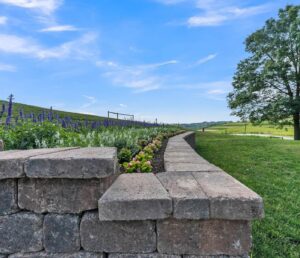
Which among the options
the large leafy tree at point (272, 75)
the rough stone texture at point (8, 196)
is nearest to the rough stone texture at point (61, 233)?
the rough stone texture at point (8, 196)

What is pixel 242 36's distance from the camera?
18844 mm

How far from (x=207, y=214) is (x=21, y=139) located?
2339mm

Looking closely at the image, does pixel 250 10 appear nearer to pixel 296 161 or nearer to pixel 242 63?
pixel 296 161

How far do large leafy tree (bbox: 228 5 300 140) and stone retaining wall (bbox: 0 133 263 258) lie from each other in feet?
53.7

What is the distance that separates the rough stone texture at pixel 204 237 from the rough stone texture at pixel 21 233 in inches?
26.5

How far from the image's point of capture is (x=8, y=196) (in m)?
1.53

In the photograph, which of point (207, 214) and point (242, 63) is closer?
point (207, 214)

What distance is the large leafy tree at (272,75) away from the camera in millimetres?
16234

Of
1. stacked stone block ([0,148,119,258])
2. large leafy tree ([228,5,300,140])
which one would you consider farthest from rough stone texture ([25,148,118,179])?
large leafy tree ([228,5,300,140])

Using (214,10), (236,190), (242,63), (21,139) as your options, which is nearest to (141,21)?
(21,139)

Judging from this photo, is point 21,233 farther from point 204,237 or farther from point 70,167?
point 204,237

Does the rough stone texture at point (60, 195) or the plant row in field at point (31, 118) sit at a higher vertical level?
the plant row in field at point (31, 118)

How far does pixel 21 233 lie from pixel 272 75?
1756cm

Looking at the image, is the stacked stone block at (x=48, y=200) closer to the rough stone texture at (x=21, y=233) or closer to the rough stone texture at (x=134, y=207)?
the rough stone texture at (x=21, y=233)
